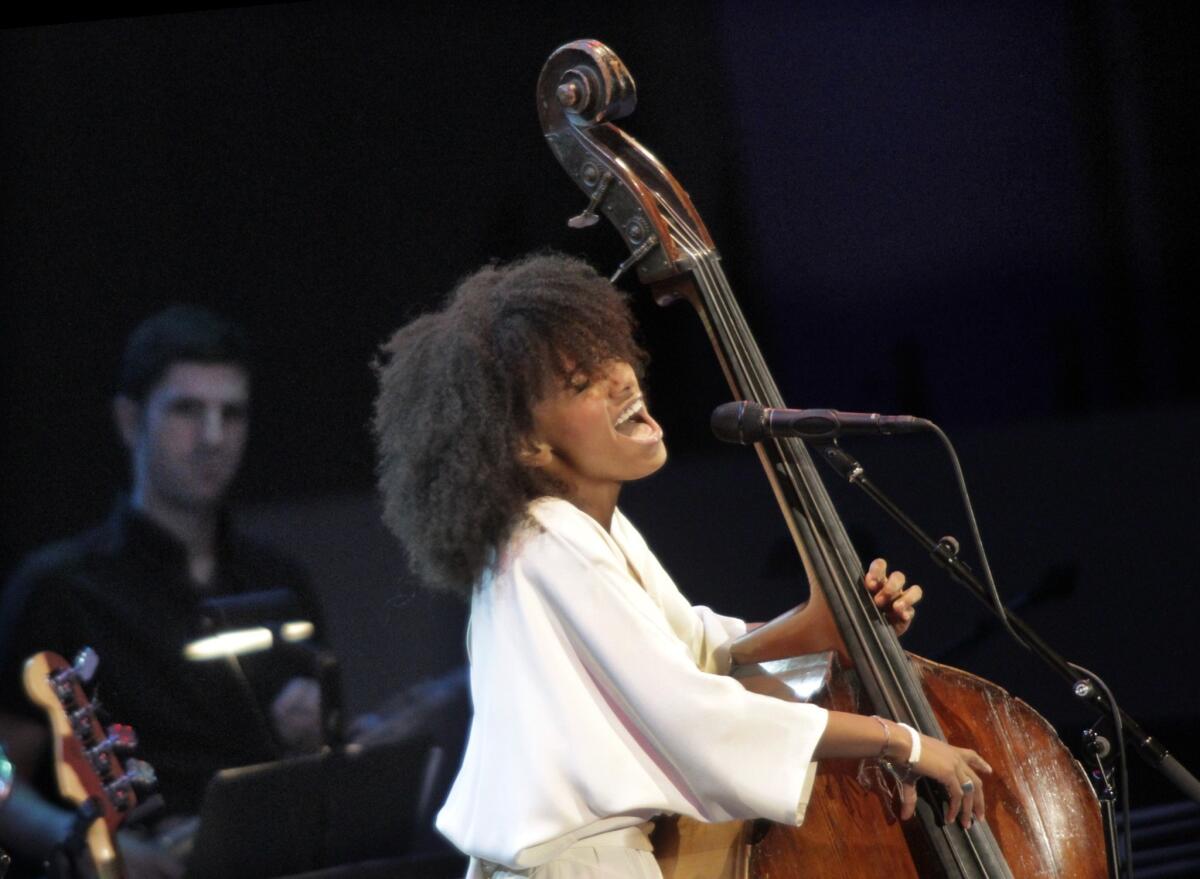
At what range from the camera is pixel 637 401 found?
7.16ft

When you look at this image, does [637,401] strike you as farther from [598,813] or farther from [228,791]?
→ [228,791]

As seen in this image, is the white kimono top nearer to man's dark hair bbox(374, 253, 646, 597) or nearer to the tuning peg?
man's dark hair bbox(374, 253, 646, 597)

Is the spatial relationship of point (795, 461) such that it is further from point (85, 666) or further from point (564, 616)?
point (85, 666)

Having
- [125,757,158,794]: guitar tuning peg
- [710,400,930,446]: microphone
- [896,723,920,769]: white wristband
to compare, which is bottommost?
[125,757,158,794]: guitar tuning peg

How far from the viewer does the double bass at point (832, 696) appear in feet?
6.29

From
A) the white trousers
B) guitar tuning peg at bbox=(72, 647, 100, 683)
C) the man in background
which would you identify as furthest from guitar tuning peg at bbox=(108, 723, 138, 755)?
the white trousers

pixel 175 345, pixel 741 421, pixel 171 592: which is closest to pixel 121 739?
pixel 171 592

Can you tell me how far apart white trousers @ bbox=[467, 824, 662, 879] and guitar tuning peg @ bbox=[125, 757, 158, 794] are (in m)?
1.45

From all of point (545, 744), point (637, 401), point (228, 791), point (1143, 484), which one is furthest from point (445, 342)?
point (1143, 484)

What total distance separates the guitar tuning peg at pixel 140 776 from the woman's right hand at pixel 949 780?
6.10 ft

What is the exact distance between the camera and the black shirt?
3654 millimetres

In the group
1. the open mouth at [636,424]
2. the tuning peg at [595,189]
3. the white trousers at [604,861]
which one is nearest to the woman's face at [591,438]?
the open mouth at [636,424]

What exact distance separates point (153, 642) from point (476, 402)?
6.52 feet

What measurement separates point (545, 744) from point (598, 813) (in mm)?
117
